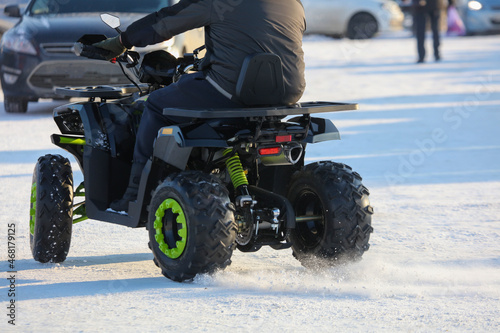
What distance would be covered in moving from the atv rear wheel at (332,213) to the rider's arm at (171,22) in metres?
1.09

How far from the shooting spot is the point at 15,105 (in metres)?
13.4

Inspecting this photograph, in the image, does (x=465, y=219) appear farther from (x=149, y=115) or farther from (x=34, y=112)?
(x=34, y=112)

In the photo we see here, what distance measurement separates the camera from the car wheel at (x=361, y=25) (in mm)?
26234

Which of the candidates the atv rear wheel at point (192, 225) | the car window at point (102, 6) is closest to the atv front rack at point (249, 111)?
the atv rear wheel at point (192, 225)

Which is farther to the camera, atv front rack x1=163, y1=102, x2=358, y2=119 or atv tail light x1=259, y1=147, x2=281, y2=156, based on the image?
atv tail light x1=259, y1=147, x2=281, y2=156

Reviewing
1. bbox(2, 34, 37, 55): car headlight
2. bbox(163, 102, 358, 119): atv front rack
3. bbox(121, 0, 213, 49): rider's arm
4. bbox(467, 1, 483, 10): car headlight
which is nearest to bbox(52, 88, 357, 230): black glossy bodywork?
bbox(163, 102, 358, 119): atv front rack

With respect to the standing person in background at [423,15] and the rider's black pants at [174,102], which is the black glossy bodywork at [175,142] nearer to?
the rider's black pants at [174,102]

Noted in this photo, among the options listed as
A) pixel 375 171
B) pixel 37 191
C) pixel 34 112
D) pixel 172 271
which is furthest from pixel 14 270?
pixel 34 112

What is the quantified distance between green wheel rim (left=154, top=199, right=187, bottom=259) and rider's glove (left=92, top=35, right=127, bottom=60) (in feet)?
3.08

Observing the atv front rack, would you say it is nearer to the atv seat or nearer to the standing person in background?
the atv seat

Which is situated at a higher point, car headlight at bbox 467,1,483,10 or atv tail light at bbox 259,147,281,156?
car headlight at bbox 467,1,483,10

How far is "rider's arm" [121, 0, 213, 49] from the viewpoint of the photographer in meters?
5.05

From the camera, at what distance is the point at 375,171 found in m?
9.36

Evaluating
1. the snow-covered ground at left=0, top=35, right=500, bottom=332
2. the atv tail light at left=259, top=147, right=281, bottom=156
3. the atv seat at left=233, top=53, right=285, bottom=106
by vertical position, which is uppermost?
the atv seat at left=233, top=53, right=285, bottom=106
